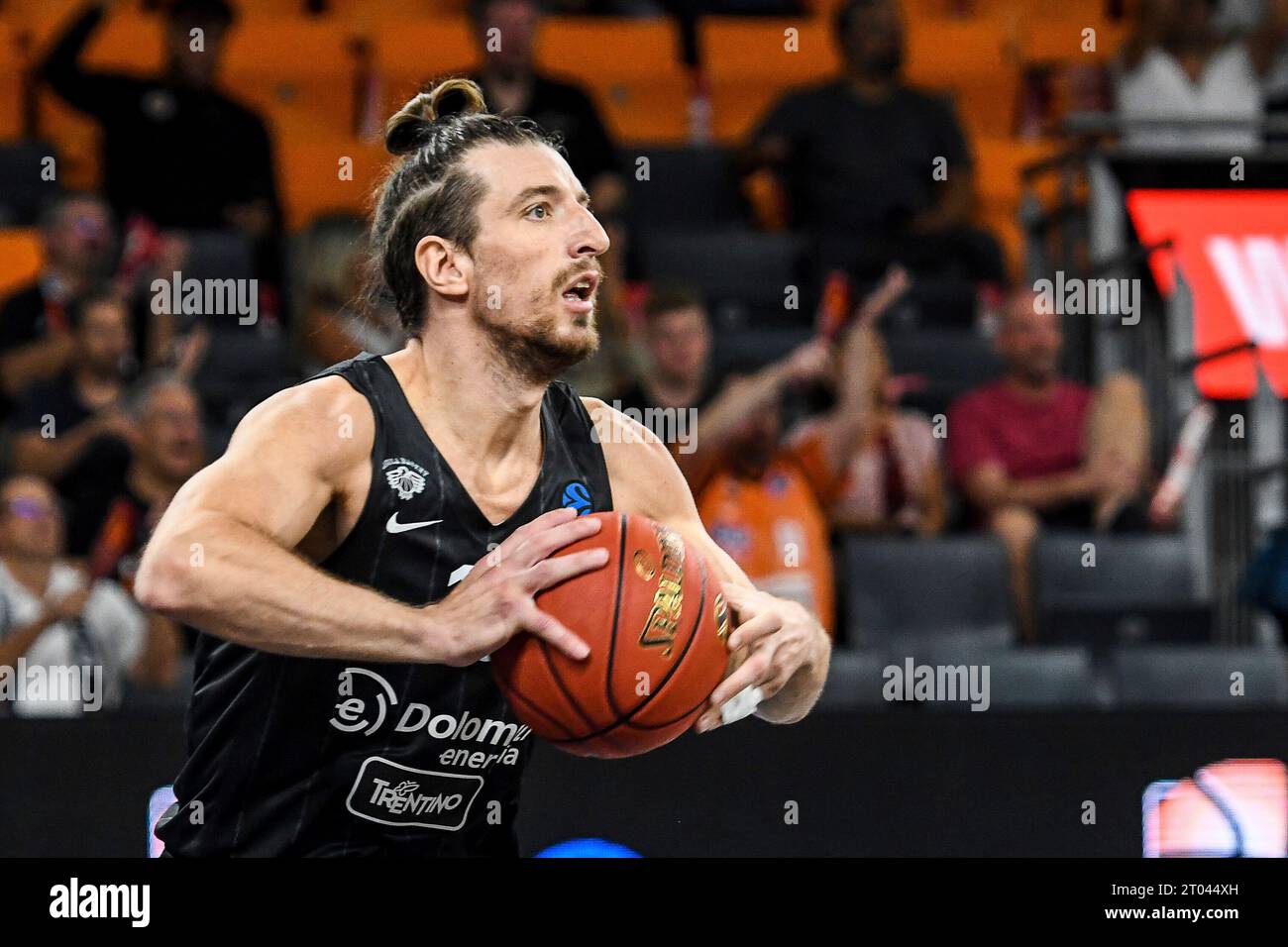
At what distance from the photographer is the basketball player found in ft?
10.2

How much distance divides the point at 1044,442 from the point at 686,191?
2209mm

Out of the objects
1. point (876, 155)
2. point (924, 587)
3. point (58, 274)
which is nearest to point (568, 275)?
point (924, 587)

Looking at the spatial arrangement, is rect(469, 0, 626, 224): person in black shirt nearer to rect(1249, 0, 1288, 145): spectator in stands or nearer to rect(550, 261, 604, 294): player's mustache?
rect(1249, 0, 1288, 145): spectator in stands

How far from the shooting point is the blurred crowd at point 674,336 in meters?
6.13

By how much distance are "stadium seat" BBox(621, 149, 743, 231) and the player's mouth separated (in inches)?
199

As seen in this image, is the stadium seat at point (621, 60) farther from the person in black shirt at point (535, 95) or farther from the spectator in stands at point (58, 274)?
the spectator in stands at point (58, 274)

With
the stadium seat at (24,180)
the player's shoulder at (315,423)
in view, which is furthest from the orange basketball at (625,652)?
the stadium seat at (24,180)

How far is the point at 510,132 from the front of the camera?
3455mm

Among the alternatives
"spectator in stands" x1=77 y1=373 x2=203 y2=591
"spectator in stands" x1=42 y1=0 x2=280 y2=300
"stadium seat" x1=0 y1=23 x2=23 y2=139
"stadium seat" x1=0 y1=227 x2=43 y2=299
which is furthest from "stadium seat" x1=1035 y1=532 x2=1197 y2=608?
"stadium seat" x1=0 y1=23 x2=23 y2=139

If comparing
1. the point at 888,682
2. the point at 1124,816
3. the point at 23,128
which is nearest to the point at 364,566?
the point at 1124,816

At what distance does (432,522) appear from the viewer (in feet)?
10.5

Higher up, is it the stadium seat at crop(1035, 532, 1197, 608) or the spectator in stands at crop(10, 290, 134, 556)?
the spectator in stands at crop(10, 290, 134, 556)

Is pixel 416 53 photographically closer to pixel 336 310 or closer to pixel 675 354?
pixel 336 310

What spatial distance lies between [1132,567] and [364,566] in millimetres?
4373
